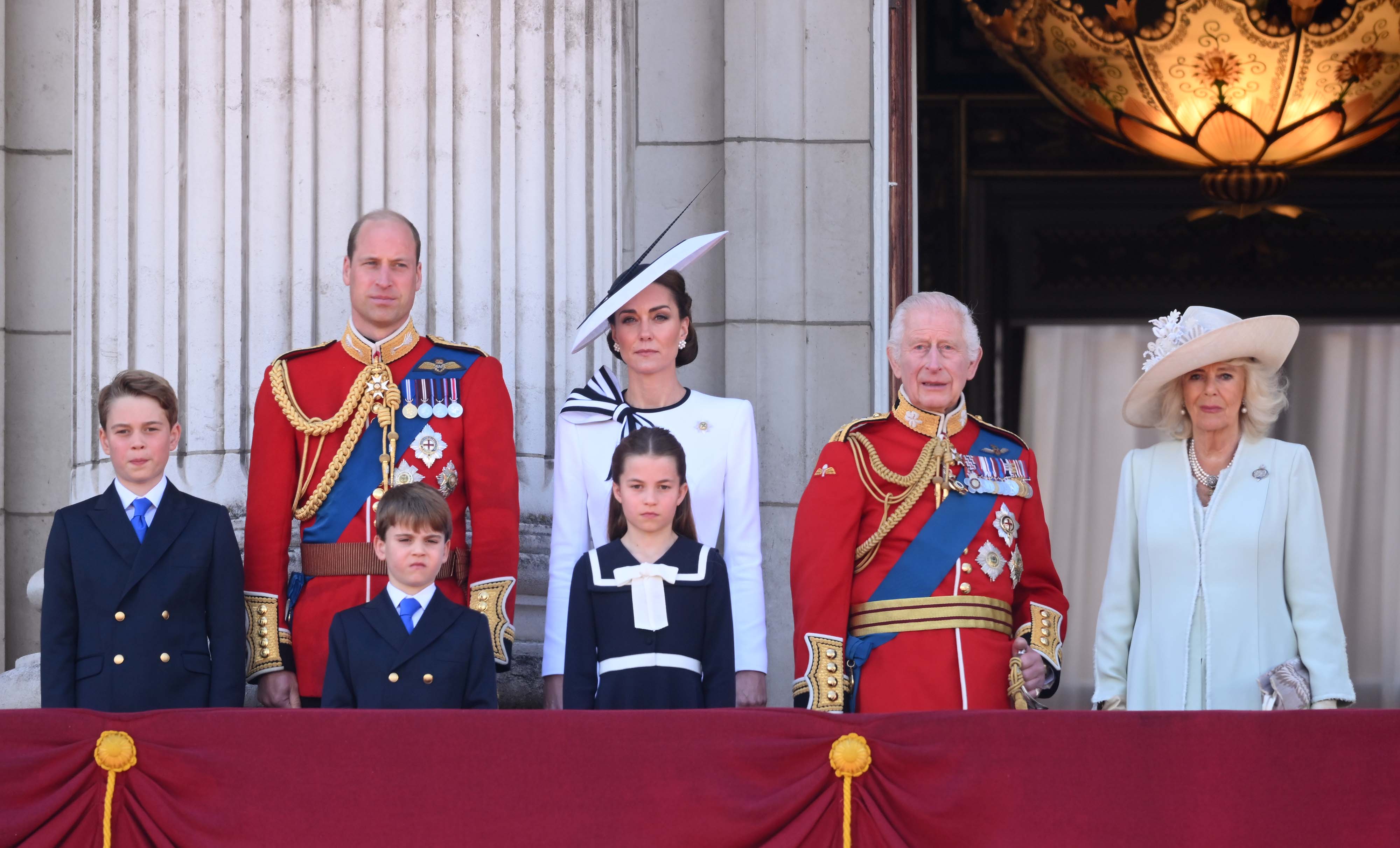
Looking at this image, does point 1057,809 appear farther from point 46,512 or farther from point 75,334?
point 46,512

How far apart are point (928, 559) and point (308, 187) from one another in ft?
7.31

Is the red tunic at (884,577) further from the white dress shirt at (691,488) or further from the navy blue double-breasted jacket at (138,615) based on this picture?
the navy blue double-breasted jacket at (138,615)

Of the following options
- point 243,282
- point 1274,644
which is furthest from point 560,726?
point 243,282

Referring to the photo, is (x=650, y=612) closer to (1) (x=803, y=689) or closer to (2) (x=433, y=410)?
(1) (x=803, y=689)

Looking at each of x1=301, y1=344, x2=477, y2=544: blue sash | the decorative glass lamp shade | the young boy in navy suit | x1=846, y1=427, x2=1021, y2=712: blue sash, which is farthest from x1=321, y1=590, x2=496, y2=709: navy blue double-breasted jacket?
the decorative glass lamp shade

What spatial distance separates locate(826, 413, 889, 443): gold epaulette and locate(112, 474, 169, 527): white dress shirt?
1543 millimetres

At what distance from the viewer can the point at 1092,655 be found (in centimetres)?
831

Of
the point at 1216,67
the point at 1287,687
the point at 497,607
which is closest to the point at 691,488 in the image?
the point at 497,607

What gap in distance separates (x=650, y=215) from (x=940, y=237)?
7.15 feet

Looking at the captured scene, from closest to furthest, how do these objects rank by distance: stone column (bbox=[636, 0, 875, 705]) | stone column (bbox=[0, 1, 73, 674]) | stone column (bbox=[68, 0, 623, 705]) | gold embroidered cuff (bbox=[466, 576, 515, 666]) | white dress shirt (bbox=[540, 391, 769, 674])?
gold embroidered cuff (bbox=[466, 576, 515, 666]) < white dress shirt (bbox=[540, 391, 769, 674]) < stone column (bbox=[68, 0, 623, 705]) < stone column (bbox=[636, 0, 875, 705]) < stone column (bbox=[0, 1, 73, 674])

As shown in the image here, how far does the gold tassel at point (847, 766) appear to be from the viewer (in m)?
3.46

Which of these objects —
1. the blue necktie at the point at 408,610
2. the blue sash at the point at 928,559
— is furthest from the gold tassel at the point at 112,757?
the blue sash at the point at 928,559

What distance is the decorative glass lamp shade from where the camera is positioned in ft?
24.1

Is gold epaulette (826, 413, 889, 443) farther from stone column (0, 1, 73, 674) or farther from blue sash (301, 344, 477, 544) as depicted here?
stone column (0, 1, 73, 674)
